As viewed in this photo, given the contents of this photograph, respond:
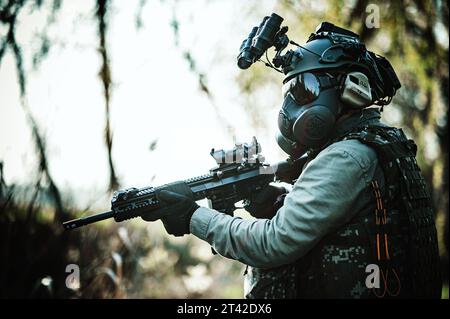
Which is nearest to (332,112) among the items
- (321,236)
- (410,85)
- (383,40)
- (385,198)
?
(385,198)

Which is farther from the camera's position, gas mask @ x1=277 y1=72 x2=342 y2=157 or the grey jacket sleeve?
gas mask @ x1=277 y1=72 x2=342 y2=157

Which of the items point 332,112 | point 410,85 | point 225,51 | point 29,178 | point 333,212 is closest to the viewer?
point 333,212

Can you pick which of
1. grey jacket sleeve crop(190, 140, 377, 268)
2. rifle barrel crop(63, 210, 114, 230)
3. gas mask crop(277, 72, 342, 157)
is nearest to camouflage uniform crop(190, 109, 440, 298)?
grey jacket sleeve crop(190, 140, 377, 268)

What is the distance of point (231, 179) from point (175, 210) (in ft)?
1.30

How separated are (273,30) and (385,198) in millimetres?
1039

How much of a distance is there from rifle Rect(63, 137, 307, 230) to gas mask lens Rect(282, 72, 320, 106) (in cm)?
38

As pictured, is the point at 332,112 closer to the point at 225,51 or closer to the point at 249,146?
the point at 249,146

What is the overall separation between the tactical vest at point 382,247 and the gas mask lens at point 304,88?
272 millimetres

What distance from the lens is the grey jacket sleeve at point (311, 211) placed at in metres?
1.86

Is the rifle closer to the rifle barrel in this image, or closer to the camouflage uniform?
the rifle barrel

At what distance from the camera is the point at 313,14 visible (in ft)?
Answer: 19.2

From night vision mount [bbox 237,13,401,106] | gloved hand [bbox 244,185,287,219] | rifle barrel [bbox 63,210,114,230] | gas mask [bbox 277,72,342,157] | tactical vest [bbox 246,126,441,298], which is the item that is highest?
night vision mount [bbox 237,13,401,106]

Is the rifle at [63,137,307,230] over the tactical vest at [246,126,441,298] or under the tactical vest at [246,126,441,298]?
over

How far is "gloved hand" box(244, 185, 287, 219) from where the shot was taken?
2502 millimetres
